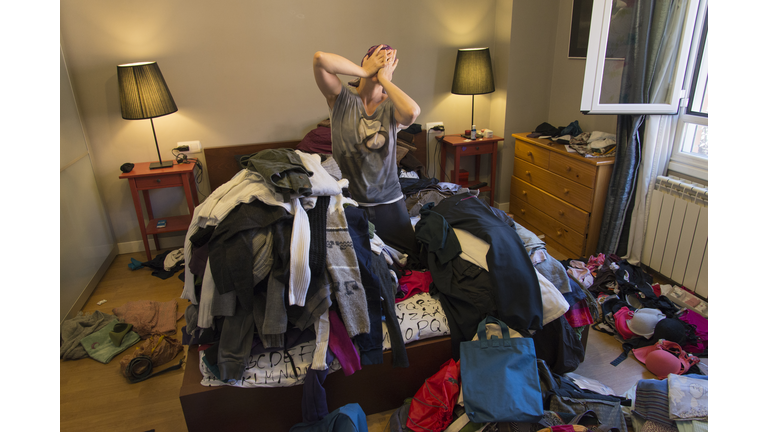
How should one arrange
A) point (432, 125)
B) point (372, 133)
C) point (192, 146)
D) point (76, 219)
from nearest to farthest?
point (372, 133) → point (76, 219) → point (192, 146) → point (432, 125)

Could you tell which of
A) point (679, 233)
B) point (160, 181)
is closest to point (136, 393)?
point (160, 181)

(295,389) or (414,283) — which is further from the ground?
(414,283)

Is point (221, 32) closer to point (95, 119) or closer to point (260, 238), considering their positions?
point (95, 119)

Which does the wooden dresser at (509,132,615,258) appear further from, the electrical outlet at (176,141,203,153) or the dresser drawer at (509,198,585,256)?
the electrical outlet at (176,141,203,153)

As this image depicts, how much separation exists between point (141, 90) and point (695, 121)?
11.3 ft

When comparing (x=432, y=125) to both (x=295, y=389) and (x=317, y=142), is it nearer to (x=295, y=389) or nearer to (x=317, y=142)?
(x=317, y=142)

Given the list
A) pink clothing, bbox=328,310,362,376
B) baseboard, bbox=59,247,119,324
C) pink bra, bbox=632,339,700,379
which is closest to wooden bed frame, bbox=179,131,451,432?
pink clothing, bbox=328,310,362,376

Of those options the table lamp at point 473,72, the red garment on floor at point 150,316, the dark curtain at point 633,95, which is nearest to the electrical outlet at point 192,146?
the red garment on floor at point 150,316

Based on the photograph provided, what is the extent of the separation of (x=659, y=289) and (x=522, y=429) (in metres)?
1.61

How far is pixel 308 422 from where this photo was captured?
4.97ft

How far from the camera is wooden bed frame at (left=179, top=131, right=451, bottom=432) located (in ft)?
5.07

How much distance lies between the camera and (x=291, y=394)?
62.7 inches
